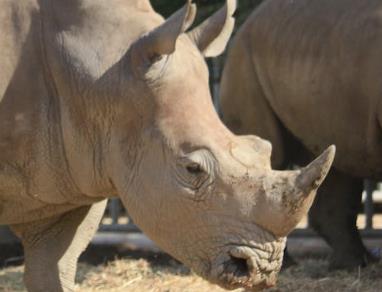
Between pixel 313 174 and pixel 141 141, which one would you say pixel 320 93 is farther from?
pixel 313 174

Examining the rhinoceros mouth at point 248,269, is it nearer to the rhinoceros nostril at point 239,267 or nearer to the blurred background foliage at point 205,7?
the rhinoceros nostril at point 239,267

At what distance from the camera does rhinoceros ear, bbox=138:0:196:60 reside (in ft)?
15.5

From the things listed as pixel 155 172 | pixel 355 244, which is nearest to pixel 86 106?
pixel 155 172

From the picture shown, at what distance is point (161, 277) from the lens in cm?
757

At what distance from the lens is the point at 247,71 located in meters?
7.88

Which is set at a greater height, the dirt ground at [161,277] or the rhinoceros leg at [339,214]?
the rhinoceros leg at [339,214]

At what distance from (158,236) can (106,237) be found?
379cm

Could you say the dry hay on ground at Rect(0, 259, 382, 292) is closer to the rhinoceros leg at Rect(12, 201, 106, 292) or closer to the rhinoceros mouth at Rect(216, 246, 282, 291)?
the rhinoceros leg at Rect(12, 201, 106, 292)

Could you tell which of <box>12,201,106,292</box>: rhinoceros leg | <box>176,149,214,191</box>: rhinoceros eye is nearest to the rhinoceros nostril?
<box>176,149,214,191</box>: rhinoceros eye

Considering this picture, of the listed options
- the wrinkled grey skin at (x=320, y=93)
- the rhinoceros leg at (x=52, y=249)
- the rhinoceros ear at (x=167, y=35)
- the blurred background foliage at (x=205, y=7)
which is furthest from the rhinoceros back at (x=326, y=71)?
the rhinoceros ear at (x=167, y=35)

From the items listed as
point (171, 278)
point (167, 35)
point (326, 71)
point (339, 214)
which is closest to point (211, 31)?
point (167, 35)

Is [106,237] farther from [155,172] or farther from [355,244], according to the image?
[155,172]

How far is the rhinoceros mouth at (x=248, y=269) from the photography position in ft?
14.9

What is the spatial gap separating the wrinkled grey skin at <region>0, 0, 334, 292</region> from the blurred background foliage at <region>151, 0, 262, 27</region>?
4.48 m
